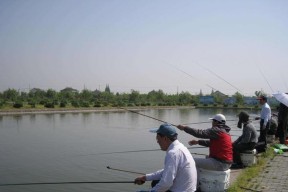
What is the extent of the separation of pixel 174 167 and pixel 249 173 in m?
4.10

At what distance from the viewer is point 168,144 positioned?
3.63 m

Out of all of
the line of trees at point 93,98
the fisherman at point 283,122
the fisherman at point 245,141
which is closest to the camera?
the fisherman at point 245,141

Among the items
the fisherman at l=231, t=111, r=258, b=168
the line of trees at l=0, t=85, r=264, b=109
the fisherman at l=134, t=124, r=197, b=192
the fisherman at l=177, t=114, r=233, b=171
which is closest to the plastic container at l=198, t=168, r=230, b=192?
the fisherman at l=177, t=114, r=233, b=171

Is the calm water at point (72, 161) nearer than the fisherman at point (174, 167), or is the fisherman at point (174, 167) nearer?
the fisherman at point (174, 167)

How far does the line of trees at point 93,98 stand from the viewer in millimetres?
56625

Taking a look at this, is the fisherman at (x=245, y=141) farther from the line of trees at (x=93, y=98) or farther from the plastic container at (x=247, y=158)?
the line of trees at (x=93, y=98)

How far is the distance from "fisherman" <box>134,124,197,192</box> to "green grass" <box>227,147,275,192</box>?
2396 millimetres

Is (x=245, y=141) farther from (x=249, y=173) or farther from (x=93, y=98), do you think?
(x=93, y=98)

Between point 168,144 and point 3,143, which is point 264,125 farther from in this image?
point 3,143

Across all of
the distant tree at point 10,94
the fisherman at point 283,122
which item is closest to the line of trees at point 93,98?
the distant tree at point 10,94

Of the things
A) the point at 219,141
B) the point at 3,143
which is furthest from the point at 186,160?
the point at 3,143

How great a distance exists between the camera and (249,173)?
693 cm

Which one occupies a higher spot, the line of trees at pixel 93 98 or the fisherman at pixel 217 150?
the line of trees at pixel 93 98

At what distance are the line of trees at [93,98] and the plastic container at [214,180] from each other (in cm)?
4548
